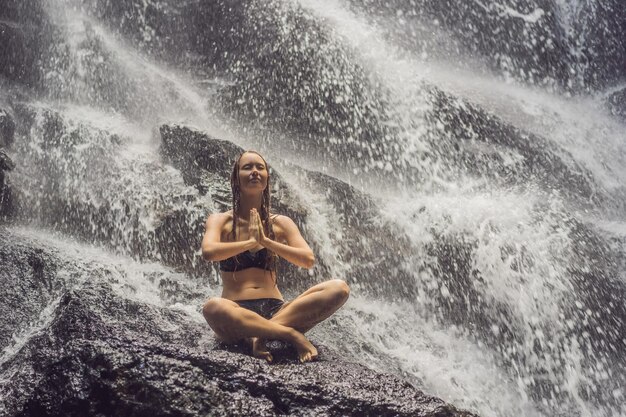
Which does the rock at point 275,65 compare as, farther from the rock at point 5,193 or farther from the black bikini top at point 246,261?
the black bikini top at point 246,261

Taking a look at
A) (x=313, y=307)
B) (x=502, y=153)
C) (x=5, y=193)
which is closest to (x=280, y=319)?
(x=313, y=307)

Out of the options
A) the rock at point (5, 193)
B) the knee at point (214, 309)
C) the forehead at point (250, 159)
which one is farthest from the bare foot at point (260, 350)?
the rock at point (5, 193)

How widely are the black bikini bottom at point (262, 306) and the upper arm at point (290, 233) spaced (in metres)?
0.47

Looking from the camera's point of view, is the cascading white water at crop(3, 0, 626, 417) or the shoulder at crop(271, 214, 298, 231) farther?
the cascading white water at crop(3, 0, 626, 417)

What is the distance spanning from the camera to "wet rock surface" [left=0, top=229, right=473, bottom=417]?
9.52 ft

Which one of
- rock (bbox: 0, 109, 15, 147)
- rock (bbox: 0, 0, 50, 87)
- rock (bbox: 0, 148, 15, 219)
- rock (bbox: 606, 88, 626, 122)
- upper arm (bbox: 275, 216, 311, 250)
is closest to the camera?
upper arm (bbox: 275, 216, 311, 250)

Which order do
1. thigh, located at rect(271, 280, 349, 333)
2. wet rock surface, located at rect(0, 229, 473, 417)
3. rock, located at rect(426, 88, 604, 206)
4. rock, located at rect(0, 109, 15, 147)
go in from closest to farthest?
wet rock surface, located at rect(0, 229, 473, 417) < thigh, located at rect(271, 280, 349, 333) < rock, located at rect(0, 109, 15, 147) < rock, located at rect(426, 88, 604, 206)

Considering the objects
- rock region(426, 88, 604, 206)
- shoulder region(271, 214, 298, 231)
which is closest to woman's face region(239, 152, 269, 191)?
shoulder region(271, 214, 298, 231)

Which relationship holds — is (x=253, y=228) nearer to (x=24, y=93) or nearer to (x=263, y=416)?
(x=263, y=416)

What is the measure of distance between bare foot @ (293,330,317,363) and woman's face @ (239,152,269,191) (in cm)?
121

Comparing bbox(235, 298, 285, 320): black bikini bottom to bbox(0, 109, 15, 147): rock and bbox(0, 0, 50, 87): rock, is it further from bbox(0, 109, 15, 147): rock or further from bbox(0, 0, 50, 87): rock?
bbox(0, 0, 50, 87): rock

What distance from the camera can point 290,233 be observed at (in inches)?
167

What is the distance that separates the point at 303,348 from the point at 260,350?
0.28 m

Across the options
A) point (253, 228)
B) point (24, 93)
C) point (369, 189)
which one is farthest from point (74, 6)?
point (253, 228)
